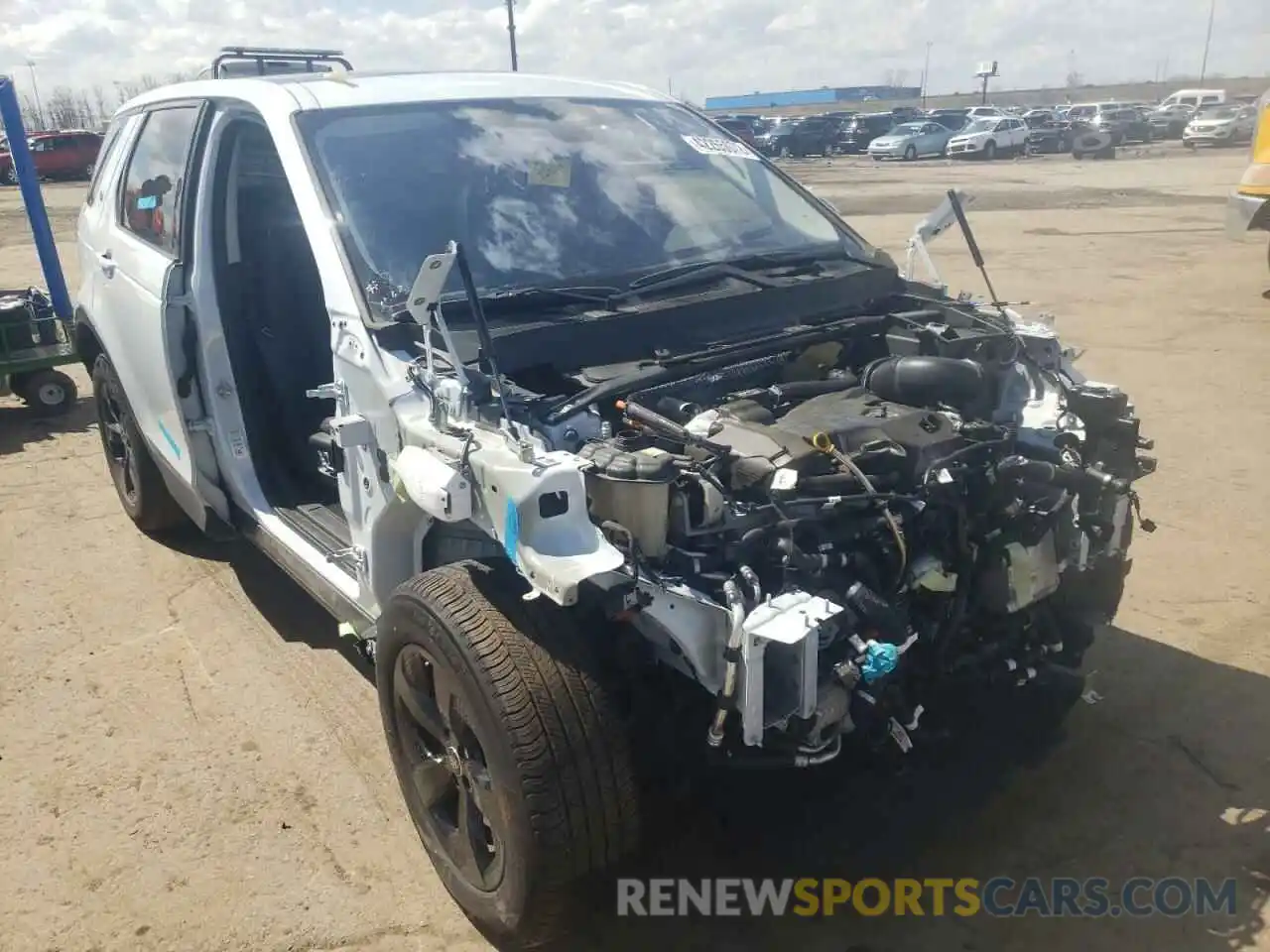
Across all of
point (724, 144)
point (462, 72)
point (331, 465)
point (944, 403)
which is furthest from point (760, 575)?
point (462, 72)

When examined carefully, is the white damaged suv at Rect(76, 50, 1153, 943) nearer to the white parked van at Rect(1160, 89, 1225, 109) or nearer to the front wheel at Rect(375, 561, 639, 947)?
the front wheel at Rect(375, 561, 639, 947)

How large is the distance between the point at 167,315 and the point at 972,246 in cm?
285

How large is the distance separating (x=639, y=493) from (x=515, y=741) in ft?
1.99

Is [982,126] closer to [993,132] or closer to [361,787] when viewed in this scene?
[993,132]

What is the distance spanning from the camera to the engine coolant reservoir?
231 centimetres

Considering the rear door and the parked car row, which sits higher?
the rear door

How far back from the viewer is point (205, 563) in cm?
502

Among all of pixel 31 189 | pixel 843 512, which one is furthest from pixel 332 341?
pixel 31 189

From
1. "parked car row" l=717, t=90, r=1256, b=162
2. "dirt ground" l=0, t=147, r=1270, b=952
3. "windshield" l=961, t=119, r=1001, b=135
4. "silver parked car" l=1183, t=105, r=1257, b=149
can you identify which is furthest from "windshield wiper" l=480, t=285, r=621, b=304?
"silver parked car" l=1183, t=105, r=1257, b=149

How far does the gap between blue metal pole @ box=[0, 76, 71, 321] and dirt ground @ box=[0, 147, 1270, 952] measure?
11.9 feet

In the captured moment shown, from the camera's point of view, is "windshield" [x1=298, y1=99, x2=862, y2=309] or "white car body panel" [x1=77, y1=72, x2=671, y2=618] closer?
→ "white car body panel" [x1=77, y1=72, x2=671, y2=618]

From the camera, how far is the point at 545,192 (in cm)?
348

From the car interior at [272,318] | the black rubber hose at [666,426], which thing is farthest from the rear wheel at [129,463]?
the black rubber hose at [666,426]

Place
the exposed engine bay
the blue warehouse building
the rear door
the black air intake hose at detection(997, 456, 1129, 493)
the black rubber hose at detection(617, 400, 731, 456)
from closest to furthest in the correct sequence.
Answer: the exposed engine bay, the black rubber hose at detection(617, 400, 731, 456), the black air intake hose at detection(997, 456, 1129, 493), the rear door, the blue warehouse building
